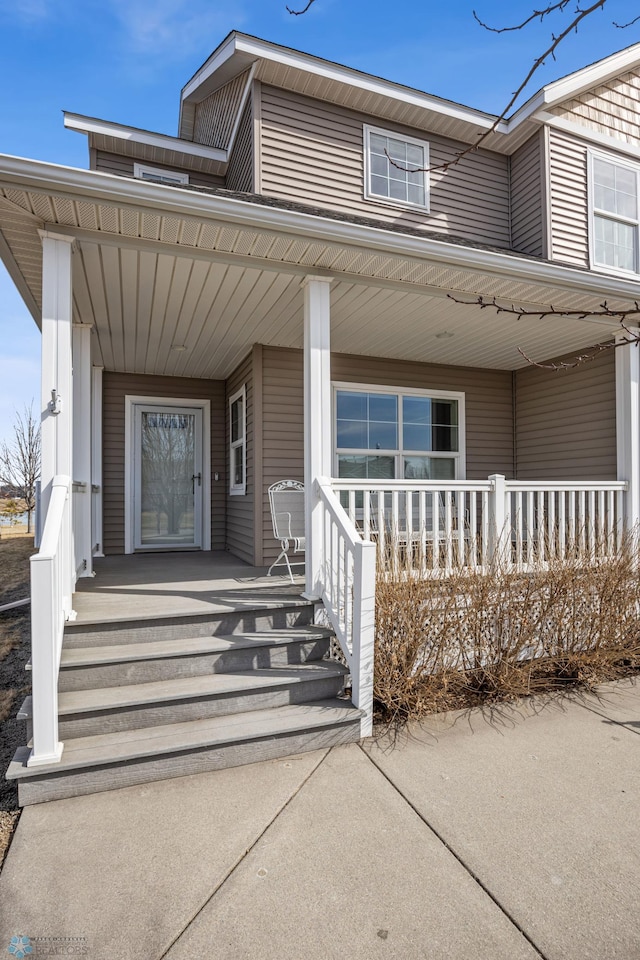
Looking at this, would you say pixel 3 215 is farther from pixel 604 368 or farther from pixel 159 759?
pixel 604 368

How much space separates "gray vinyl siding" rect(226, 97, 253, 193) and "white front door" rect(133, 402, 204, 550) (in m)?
2.99

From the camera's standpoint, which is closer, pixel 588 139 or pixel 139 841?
pixel 139 841

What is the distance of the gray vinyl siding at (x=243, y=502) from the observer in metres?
6.33

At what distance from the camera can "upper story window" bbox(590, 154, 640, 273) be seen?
7137 millimetres

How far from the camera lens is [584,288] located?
486cm

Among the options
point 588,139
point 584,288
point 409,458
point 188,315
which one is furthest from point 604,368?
point 188,315

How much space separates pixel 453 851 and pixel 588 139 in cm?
829

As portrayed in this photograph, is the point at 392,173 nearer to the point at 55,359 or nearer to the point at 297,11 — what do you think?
the point at 55,359

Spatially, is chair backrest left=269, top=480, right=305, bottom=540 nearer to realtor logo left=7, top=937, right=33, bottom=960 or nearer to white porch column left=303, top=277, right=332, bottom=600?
white porch column left=303, top=277, right=332, bottom=600

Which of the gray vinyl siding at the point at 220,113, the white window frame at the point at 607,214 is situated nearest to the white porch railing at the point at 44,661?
the gray vinyl siding at the point at 220,113

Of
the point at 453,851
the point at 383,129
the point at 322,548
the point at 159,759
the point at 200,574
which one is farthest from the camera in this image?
the point at 383,129

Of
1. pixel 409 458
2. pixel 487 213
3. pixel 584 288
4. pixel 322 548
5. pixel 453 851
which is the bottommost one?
pixel 453 851

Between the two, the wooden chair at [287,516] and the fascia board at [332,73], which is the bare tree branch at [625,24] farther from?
the fascia board at [332,73]

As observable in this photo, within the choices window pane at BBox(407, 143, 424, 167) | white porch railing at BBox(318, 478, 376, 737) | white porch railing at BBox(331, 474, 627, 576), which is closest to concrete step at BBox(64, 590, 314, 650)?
white porch railing at BBox(318, 478, 376, 737)
